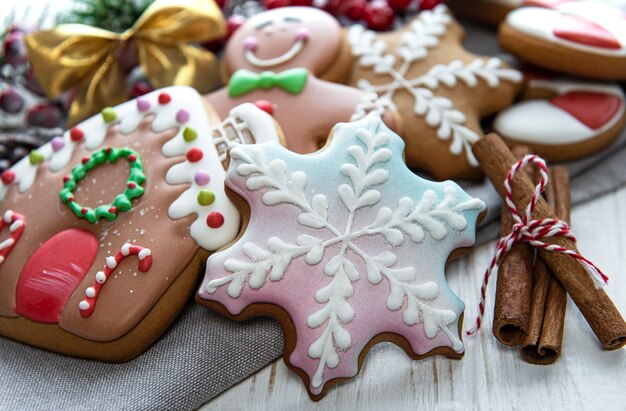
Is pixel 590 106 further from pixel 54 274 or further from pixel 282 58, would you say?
pixel 54 274

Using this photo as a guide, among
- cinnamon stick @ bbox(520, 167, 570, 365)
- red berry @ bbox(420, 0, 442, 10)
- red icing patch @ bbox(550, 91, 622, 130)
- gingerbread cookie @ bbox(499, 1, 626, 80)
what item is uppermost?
gingerbread cookie @ bbox(499, 1, 626, 80)

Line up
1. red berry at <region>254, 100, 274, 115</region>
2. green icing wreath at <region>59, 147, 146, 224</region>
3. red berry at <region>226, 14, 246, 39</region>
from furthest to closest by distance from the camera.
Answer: red berry at <region>226, 14, 246, 39</region>
red berry at <region>254, 100, 274, 115</region>
green icing wreath at <region>59, 147, 146, 224</region>

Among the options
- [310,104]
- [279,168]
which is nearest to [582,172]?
[310,104]

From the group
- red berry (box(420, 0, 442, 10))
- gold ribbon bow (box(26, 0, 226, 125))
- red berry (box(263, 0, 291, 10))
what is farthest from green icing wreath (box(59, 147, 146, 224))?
red berry (box(420, 0, 442, 10))

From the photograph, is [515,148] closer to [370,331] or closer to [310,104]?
[310,104]

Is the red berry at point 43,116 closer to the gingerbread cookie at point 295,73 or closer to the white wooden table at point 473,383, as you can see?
the gingerbread cookie at point 295,73

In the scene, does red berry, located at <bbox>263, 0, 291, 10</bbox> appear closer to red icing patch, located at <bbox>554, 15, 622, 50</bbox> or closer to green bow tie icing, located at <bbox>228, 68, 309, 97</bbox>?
green bow tie icing, located at <bbox>228, 68, 309, 97</bbox>

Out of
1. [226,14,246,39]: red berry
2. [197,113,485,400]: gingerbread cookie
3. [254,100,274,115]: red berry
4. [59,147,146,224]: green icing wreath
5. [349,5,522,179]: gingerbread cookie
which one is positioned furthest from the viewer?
[226,14,246,39]: red berry

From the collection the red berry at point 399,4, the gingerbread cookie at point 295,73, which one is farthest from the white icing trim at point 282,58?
the red berry at point 399,4
